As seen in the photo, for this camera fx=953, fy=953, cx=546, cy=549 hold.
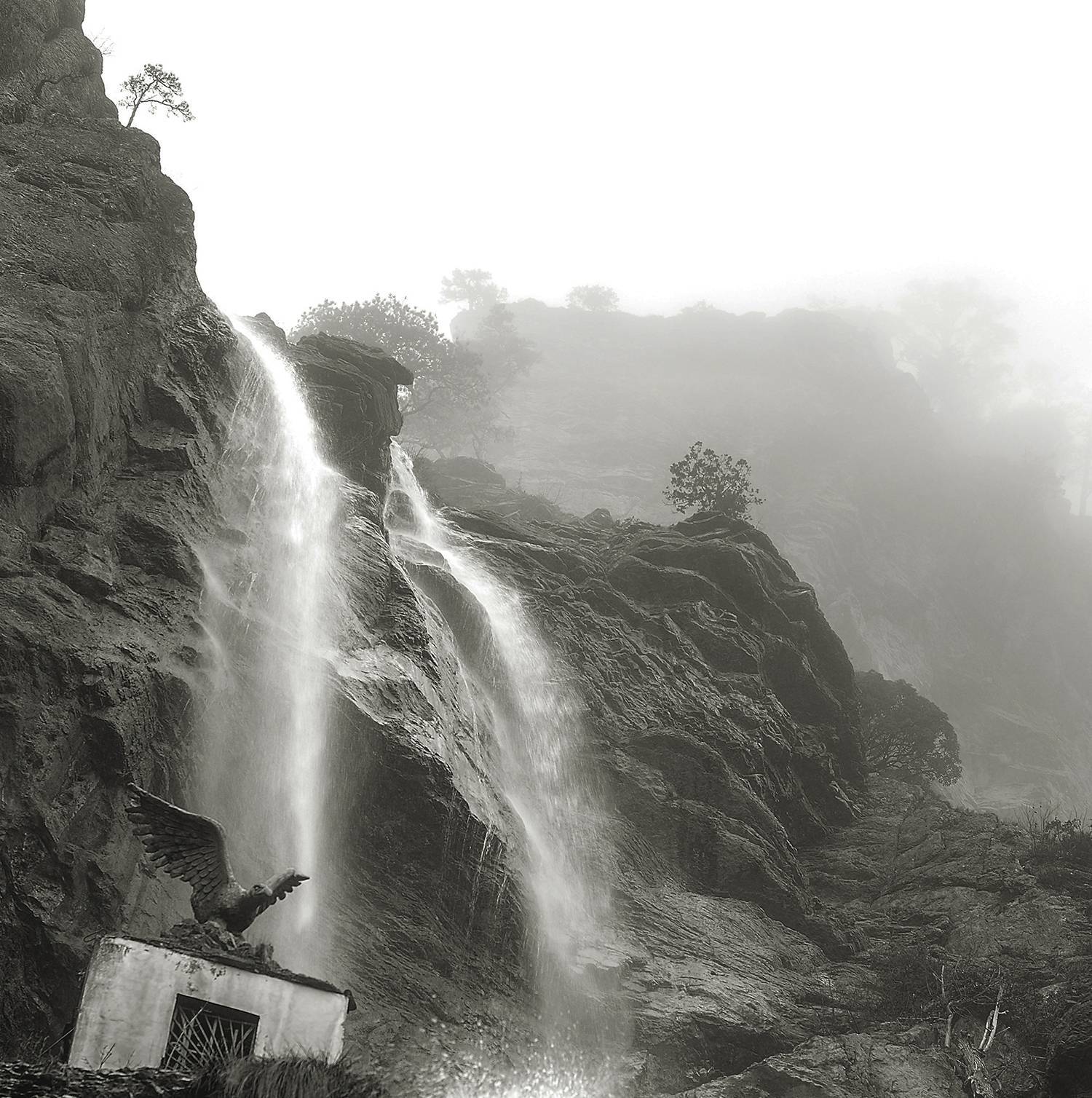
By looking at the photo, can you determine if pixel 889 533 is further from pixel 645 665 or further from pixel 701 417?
pixel 645 665

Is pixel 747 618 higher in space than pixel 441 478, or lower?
lower

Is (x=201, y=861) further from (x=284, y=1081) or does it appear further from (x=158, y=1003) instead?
(x=284, y=1081)

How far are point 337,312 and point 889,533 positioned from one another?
1849 inches

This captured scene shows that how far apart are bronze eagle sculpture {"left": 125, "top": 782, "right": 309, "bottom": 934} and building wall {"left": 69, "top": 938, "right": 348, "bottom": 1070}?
87 cm

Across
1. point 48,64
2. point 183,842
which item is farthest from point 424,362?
point 183,842

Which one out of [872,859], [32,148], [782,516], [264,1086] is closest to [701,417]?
[782,516]

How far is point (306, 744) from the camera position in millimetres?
16844

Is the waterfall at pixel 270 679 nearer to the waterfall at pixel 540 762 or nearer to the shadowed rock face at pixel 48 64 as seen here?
the waterfall at pixel 540 762

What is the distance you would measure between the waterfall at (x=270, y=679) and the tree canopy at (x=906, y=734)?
25.9 m

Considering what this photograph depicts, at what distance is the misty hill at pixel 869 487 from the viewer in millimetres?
63969

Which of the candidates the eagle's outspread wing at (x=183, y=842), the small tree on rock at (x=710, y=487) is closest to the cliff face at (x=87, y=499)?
the eagle's outspread wing at (x=183, y=842)

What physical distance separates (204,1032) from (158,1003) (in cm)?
58

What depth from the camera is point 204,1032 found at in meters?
9.44

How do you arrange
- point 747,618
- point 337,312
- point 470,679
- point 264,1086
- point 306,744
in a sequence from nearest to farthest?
1. point 264,1086
2. point 306,744
3. point 470,679
4. point 747,618
5. point 337,312
